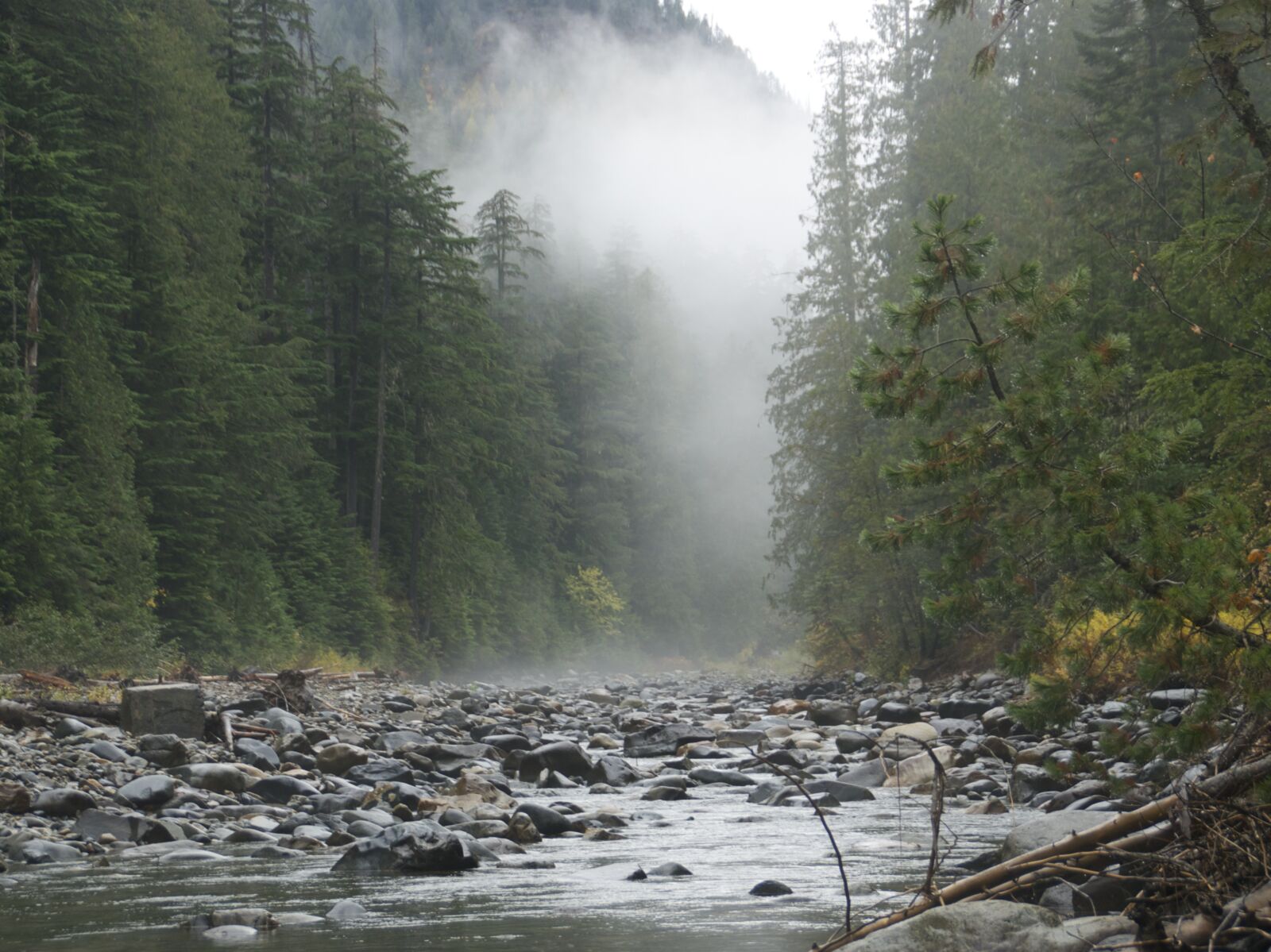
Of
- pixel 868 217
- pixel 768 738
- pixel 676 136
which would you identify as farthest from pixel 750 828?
pixel 676 136

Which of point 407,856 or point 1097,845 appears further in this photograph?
point 407,856

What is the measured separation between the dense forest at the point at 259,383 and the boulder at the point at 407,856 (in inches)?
335

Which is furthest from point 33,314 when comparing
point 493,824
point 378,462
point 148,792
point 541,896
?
point 541,896

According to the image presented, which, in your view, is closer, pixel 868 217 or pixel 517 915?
pixel 517 915

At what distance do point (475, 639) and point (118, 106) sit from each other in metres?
17.8

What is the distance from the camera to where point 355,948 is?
4.09 meters

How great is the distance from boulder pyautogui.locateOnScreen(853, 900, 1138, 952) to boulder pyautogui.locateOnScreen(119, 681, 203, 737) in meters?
7.64

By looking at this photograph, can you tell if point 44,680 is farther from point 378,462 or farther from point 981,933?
point 378,462

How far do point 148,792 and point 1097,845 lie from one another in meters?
5.80

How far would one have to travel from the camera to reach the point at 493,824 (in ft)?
22.4

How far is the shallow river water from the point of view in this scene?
4.23 m

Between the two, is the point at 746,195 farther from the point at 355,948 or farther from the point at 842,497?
the point at 355,948

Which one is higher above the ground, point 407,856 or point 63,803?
point 63,803

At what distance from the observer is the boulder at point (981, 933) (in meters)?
3.11
